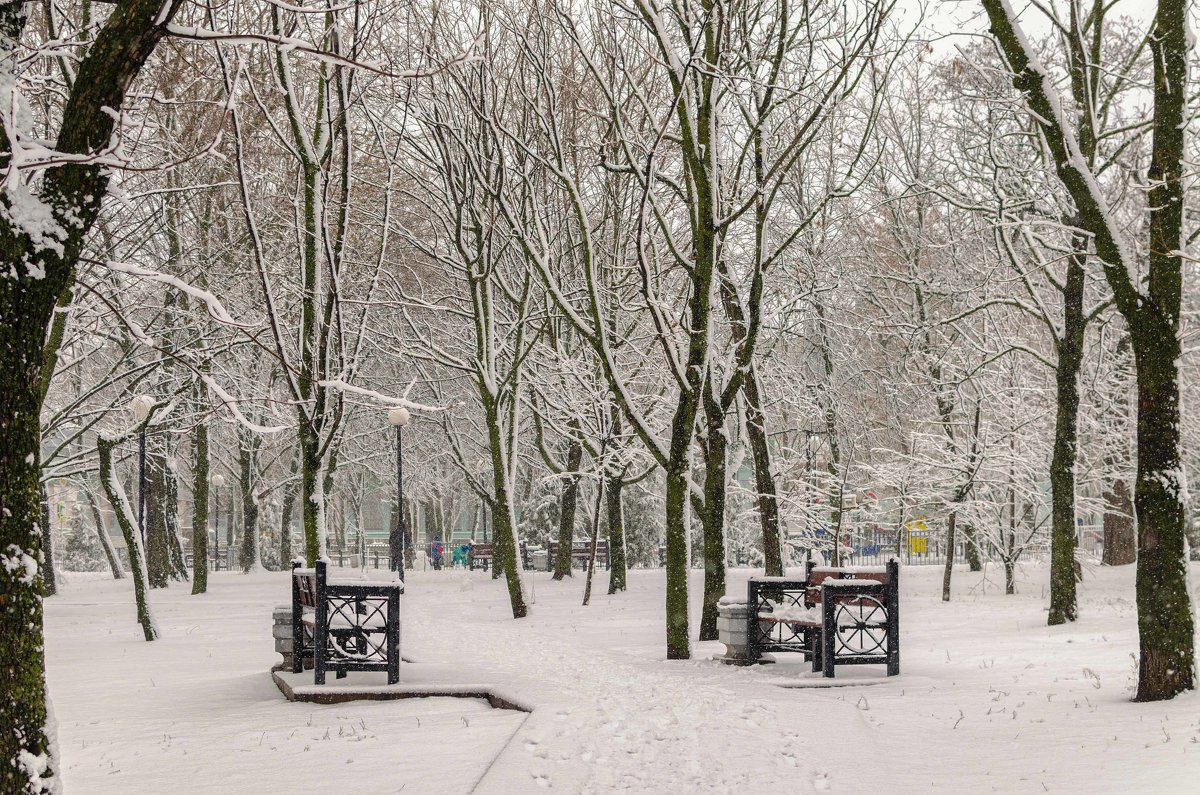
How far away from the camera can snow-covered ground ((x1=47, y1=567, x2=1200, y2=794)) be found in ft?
21.4

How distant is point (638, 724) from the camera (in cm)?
790

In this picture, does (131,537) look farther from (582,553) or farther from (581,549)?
(581,549)

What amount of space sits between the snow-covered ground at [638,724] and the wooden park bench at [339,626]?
49 cm

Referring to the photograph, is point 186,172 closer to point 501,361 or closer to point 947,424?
point 501,361

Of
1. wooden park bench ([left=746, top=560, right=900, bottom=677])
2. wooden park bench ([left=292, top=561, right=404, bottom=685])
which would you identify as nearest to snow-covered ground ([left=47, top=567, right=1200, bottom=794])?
wooden park bench ([left=746, top=560, right=900, bottom=677])

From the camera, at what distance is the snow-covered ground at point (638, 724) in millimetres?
6508

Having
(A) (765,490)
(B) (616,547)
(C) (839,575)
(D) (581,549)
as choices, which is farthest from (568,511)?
(C) (839,575)

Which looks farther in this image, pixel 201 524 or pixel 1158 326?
pixel 201 524

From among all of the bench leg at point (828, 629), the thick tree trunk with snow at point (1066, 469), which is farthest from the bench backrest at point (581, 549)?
the bench leg at point (828, 629)

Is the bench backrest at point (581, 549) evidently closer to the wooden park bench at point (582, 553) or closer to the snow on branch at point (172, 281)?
the wooden park bench at point (582, 553)

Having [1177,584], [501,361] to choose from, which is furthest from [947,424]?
[1177,584]

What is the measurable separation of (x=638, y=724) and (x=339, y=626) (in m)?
3.53

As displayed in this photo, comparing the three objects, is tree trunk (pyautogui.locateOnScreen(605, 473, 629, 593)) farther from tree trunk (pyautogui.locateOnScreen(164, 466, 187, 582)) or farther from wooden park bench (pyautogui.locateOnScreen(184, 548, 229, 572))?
wooden park bench (pyautogui.locateOnScreen(184, 548, 229, 572))

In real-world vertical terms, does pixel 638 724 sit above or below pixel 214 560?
above
